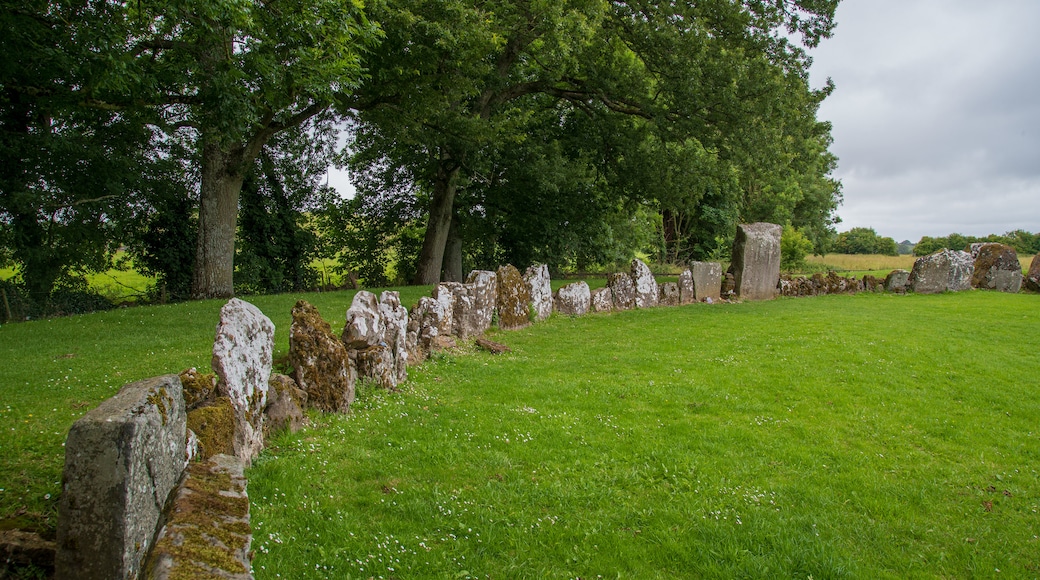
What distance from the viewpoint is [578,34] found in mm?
16500

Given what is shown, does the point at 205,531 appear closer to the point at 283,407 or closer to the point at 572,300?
the point at 283,407

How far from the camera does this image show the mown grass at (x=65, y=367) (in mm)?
4895

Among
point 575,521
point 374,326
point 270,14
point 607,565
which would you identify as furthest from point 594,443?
point 270,14

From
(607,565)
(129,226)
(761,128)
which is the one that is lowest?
(607,565)

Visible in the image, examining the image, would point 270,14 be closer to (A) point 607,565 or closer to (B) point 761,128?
(A) point 607,565

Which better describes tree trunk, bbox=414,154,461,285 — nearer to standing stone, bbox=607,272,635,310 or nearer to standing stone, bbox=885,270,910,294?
standing stone, bbox=607,272,635,310

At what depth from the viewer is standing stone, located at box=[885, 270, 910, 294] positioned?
79.2ft

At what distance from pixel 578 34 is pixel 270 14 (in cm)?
823

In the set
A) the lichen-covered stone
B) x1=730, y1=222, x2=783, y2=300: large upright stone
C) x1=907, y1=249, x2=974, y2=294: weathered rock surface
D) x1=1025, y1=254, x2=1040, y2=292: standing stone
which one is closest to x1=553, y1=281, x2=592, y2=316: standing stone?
x1=730, y1=222, x2=783, y2=300: large upright stone

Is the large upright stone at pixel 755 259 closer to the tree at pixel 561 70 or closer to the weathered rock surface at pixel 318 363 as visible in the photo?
the tree at pixel 561 70

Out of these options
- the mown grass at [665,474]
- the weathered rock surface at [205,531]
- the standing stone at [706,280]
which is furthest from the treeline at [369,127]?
the weathered rock surface at [205,531]

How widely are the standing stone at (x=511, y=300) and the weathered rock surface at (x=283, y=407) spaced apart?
7.91 m

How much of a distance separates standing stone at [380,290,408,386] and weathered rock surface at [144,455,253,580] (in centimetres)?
479

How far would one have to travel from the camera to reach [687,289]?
20844 mm
